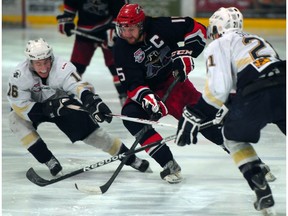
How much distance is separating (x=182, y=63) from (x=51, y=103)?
27.0 inches

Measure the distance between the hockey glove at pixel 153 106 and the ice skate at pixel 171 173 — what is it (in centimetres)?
24

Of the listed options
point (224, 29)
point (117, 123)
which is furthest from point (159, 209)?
point (117, 123)

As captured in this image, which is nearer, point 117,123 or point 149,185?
point 149,185

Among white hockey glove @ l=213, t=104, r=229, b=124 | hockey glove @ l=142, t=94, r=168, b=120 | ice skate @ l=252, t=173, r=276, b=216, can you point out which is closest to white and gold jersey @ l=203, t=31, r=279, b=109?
white hockey glove @ l=213, t=104, r=229, b=124

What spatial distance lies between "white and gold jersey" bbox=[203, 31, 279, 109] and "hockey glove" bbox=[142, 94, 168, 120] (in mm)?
722

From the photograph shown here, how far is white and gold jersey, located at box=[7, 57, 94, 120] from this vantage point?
4.30 meters

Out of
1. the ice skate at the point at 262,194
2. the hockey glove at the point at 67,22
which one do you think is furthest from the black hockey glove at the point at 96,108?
the hockey glove at the point at 67,22

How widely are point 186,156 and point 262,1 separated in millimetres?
7248

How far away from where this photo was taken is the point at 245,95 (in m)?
3.40

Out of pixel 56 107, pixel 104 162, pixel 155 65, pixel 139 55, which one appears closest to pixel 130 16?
pixel 139 55

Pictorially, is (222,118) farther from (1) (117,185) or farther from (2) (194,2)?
(2) (194,2)

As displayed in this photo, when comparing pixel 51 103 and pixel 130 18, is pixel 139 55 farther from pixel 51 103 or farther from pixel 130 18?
pixel 51 103

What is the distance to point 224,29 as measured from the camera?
3.68 meters

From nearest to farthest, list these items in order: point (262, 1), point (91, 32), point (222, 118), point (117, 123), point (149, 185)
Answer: point (222, 118) → point (149, 185) → point (117, 123) → point (91, 32) → point (262, 1)
